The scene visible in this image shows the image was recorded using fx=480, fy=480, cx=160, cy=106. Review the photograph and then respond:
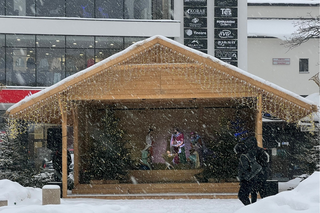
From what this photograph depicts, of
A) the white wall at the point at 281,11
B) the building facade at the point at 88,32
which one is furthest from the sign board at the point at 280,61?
the building facade at the point at 88,32

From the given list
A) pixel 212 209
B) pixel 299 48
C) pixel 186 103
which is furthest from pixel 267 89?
pixel 299 48

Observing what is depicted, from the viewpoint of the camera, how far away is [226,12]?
29328 millimetres

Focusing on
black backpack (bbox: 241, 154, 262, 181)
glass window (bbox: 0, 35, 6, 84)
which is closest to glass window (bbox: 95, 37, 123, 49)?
glass window (bbox: 0, 35, 6, 84)

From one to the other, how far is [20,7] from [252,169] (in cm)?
2136

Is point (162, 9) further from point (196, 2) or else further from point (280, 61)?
point (280, 61)

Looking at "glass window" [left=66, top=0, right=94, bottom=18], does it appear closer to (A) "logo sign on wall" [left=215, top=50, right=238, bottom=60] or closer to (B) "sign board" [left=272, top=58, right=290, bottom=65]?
(A) "logo sign on wall" [left=215, top=50, right=238, bottom=60]

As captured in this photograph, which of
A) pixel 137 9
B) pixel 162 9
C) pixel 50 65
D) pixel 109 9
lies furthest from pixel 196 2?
pixel 50 65

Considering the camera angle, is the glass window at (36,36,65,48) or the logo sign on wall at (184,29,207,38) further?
the logo sign on wall at (184,29,207,38)

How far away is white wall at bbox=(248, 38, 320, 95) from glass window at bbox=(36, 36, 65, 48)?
591 inches

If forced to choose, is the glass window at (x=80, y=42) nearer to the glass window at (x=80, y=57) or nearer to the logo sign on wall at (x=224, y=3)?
the glass window at (x=80, y=57)

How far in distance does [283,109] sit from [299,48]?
21.8 m

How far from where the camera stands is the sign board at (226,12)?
29.1 meters

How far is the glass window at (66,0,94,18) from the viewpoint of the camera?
28609mm

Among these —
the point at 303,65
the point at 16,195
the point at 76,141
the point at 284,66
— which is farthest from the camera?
the point at 303,65
